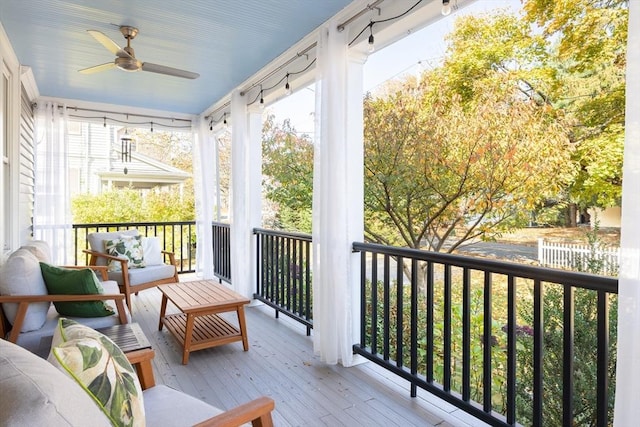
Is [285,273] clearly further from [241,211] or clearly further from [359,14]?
[359,14]

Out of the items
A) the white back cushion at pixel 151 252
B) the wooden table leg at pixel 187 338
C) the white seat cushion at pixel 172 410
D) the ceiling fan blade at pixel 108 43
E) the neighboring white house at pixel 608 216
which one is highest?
the ceiling fan blade at pixel 108 43

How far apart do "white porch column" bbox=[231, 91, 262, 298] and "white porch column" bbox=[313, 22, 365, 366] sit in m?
1.72

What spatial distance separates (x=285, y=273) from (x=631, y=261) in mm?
2962

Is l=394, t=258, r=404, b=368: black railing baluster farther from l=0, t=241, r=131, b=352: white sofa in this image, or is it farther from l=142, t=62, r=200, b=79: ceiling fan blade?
l=142, t=62, r=200, b=79: ceiling fan blade

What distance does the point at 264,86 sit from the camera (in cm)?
407

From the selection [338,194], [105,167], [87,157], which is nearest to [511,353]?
[338,194]

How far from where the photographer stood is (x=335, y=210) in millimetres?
2693

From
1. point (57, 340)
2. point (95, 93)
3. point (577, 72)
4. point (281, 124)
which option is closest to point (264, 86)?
point (281, 124)

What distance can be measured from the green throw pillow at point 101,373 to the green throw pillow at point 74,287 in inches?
50.3

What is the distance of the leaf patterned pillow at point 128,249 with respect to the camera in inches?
168

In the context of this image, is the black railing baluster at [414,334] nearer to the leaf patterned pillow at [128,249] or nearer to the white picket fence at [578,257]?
the white picket fence at [578,257]

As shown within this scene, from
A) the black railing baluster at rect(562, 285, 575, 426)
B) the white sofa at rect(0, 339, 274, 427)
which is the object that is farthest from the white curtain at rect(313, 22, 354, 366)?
the white sofa at rect(0, 339, 274, 427)

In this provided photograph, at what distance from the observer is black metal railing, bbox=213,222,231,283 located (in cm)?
527

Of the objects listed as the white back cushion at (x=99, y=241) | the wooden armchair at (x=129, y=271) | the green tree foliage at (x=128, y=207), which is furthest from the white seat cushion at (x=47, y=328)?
the green tree foliage at (x=128, y=207)
